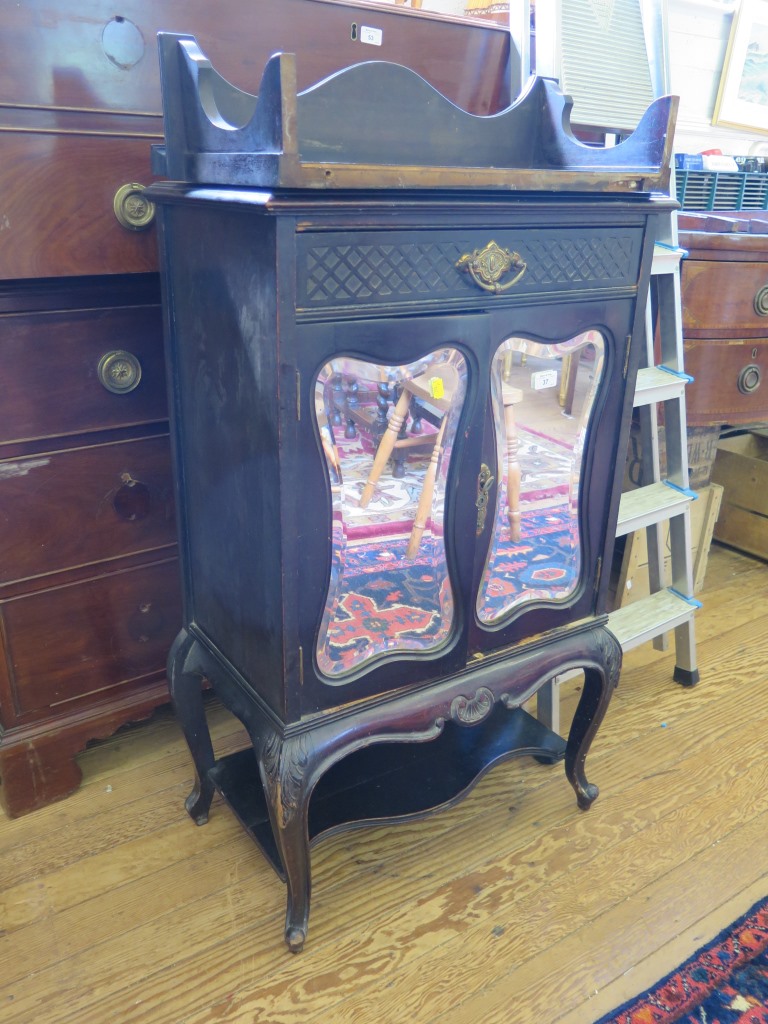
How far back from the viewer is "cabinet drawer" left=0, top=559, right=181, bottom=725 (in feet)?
4.85

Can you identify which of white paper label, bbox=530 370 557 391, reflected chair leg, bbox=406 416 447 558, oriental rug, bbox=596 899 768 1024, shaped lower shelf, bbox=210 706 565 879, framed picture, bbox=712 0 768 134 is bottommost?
oriental rug, bbox=596 899 768 1024

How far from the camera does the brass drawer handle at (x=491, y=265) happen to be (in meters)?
1.08

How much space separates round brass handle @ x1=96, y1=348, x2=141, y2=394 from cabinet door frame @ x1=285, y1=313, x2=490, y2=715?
1.82ft

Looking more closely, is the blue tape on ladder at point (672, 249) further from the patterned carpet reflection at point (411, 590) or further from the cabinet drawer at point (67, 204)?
the cabinet drawer at point (67, 204)

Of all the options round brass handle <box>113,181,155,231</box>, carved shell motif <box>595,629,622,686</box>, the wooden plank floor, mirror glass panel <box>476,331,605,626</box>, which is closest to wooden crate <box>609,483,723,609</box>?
the wooden plank floor

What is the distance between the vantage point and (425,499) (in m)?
1.19

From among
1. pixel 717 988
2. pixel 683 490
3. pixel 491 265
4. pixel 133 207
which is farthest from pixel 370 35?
pixel 717 988

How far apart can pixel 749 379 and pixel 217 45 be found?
4.99 feet

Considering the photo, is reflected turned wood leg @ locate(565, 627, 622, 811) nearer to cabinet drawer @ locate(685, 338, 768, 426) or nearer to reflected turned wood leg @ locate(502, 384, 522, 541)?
reflected turned wood leg @ locate(502, 384, 522, 541)

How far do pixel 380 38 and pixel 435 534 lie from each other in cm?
93

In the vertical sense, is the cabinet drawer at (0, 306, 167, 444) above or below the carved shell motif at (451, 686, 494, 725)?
above

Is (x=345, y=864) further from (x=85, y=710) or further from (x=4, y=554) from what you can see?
(x=4, y=554)

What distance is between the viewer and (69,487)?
1.45m

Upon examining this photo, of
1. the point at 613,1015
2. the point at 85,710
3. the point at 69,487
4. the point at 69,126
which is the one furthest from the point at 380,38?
the point at 613,1015
